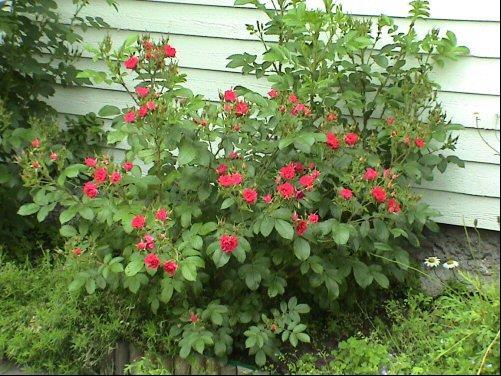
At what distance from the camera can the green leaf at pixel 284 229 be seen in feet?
9.49

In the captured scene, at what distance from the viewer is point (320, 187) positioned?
3420 millimetres

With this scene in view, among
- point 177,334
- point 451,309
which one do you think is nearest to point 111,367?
point 177,334

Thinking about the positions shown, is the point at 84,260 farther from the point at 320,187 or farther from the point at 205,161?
the point at 320,187

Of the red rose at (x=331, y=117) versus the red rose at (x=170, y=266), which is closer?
the red rose at (x=170, y=266)

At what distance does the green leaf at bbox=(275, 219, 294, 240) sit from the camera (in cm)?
289

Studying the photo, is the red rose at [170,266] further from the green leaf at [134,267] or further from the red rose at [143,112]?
the red rose at [143,112]

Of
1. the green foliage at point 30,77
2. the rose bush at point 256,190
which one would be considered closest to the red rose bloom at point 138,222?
the rose bush at point 256,190

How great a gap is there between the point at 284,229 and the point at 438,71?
1352 millimetres

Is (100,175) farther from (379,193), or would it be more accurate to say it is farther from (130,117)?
(379,193)

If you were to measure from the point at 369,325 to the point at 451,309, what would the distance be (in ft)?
1.32

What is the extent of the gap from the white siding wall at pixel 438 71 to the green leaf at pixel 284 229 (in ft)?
3.92

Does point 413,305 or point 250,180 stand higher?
point 250,180

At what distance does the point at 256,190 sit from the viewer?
3.07 metres

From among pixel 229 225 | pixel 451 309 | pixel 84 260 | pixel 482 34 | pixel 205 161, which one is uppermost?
pixel 482 34
